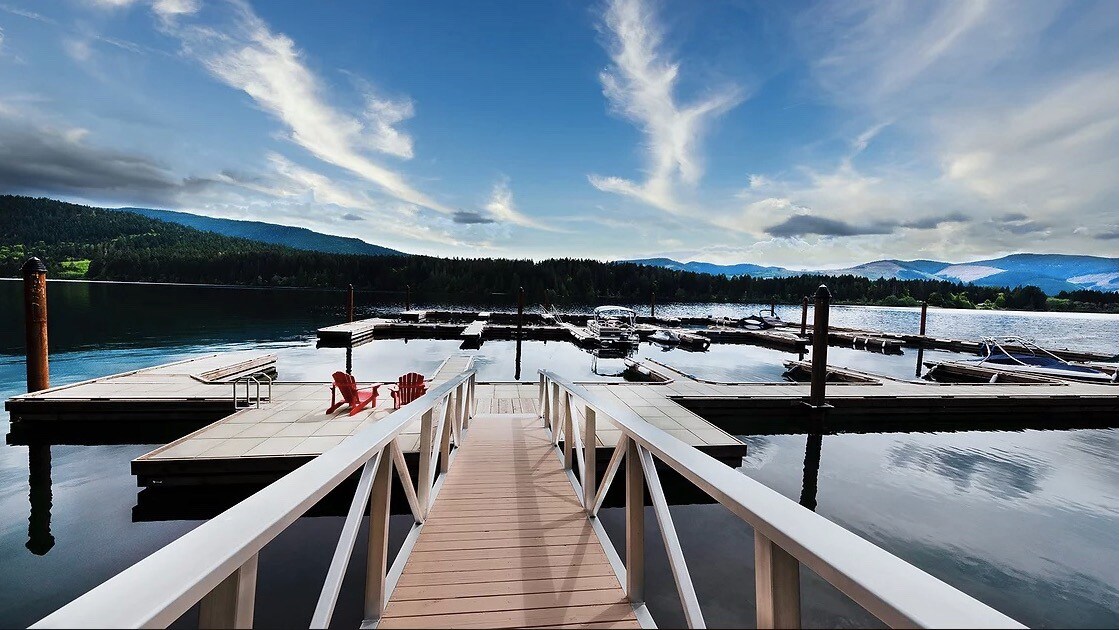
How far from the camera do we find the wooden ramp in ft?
8.61

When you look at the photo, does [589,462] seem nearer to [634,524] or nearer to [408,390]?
[634,524]

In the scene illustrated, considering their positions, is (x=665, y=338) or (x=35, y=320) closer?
(x=35, y=320)

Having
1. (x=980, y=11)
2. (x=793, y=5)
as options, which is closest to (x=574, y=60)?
(x=793, y=5)

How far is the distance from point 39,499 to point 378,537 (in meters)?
9.44

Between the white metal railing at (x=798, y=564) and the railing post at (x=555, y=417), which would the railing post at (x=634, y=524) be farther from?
the railing post at (x=555, y=417)

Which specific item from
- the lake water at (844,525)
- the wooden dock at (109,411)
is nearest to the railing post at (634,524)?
the lake water at (844,525)

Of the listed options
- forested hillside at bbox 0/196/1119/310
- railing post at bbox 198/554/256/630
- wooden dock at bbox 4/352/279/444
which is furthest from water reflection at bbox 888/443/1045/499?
forested hillside at bbox 0/196/1119/310

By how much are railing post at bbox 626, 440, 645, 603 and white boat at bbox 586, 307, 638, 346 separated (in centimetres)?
2393

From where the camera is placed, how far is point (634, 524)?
8.54 ft

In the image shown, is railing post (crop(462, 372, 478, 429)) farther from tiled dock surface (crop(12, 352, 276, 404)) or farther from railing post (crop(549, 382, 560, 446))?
tiled dock surface (crop(12, 352, 276, 404))

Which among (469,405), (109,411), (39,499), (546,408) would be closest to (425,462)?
(469,405)

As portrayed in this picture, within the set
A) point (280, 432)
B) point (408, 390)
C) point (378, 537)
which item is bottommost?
point (280, 432)

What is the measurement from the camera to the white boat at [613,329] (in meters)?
26.7

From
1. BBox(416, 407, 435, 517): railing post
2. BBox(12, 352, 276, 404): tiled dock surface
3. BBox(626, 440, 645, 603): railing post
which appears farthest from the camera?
BBox(12, 352, 276, 404): tiled dock surface
